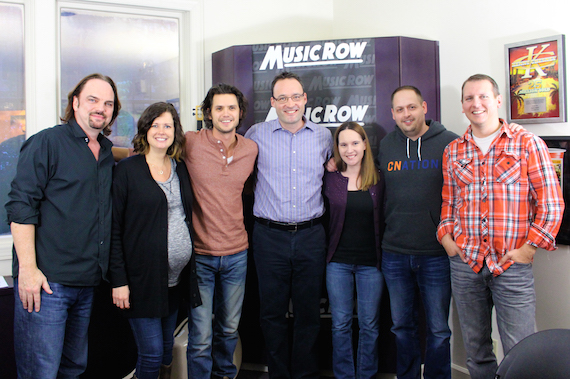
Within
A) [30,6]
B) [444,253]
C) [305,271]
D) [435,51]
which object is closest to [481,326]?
[444,253]

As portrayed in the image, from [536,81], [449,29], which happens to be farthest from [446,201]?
[449,29]

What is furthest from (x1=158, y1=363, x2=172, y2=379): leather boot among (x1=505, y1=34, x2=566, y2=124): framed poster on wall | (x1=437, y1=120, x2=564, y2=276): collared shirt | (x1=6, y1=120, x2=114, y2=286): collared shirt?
(x1=505, y1=34, x2=566, y2=124): framed poster on wall

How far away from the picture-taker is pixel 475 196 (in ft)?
6.14

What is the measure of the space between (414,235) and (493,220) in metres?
0.41

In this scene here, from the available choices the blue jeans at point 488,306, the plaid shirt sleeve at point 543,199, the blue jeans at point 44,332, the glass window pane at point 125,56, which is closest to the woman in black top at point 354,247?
the blue jeans at point 488,306

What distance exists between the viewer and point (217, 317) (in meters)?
2.31

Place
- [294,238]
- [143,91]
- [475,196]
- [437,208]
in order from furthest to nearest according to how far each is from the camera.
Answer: [143,91] < [294,238] < [437,208] < [475,196]

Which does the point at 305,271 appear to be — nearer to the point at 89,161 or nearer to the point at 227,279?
the point at 227,279

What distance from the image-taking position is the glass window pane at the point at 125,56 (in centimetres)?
290

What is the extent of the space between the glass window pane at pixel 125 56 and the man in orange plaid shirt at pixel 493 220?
2.22 m

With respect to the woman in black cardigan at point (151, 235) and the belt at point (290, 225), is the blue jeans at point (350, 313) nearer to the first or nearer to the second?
the belt at point (290, 225)

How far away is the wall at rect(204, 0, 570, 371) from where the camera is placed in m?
2.11

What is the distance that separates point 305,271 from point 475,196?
97 cm

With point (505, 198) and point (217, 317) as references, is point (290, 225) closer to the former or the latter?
point (217, 317)
